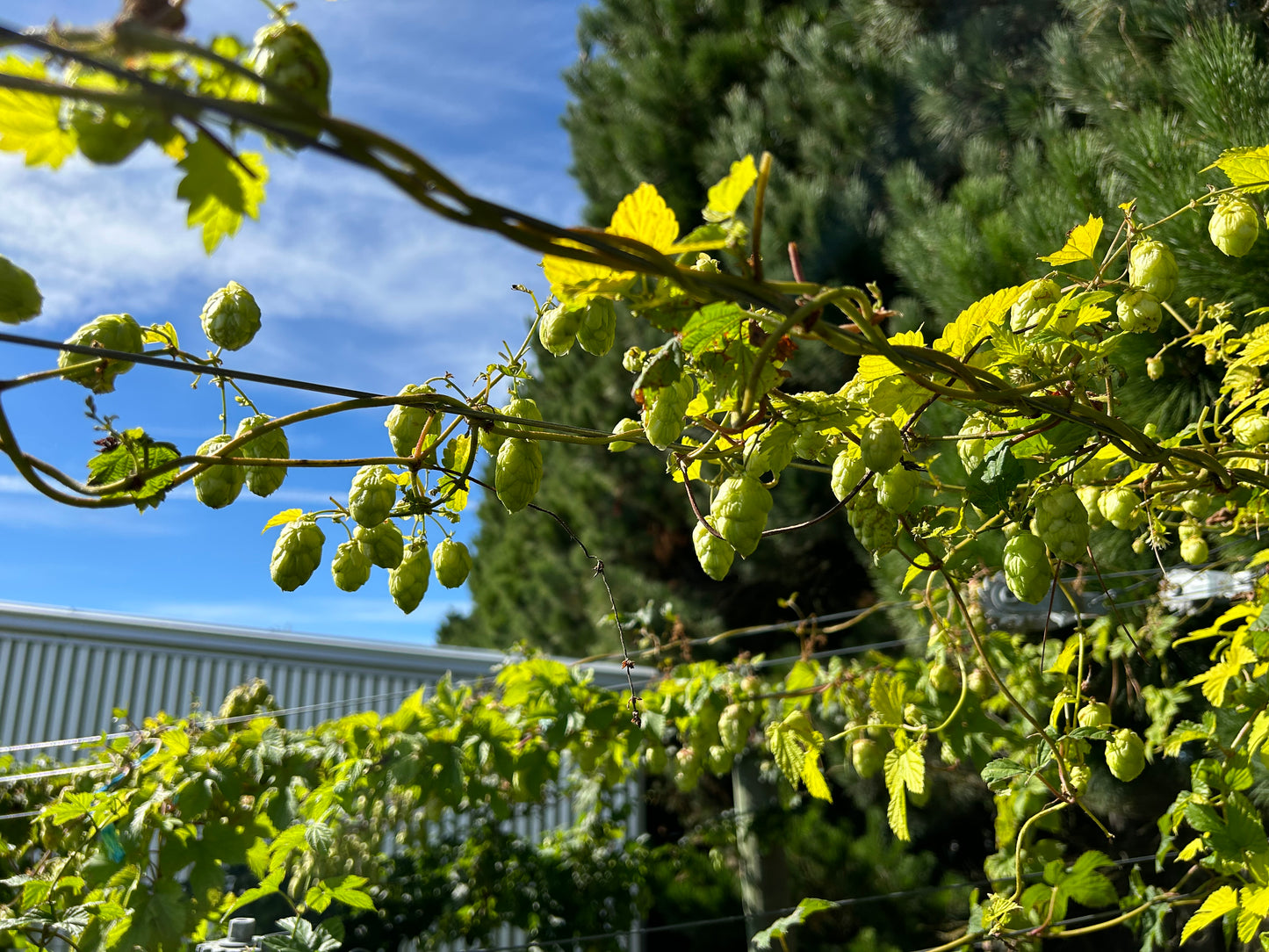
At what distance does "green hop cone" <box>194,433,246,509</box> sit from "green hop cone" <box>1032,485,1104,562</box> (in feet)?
1.93

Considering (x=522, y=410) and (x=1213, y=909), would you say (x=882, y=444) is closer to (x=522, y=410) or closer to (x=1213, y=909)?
(x=522, y=410)

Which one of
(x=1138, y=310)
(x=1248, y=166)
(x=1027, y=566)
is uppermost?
(x=1248, y=166)

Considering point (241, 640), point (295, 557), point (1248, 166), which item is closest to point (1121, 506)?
point (1248, 166)

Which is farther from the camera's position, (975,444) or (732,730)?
(732,730)

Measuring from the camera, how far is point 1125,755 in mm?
897

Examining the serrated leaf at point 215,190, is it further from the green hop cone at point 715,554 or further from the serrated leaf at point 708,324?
the green hop cone at point 715,554

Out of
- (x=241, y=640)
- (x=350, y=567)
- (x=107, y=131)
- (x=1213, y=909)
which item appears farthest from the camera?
(x=241, y=640)

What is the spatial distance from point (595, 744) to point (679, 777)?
10.2 inches

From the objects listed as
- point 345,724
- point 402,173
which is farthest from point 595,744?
point 402,173

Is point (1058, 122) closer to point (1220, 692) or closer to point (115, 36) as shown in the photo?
point (1220, 692)

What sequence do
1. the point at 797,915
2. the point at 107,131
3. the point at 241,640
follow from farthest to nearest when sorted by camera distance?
1. the point at 241,640
2. the point at 797,915
3. the point at 107,131

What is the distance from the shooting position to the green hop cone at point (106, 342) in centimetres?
57

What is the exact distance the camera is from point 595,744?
1.78m

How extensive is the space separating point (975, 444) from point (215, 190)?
22.3 inches
